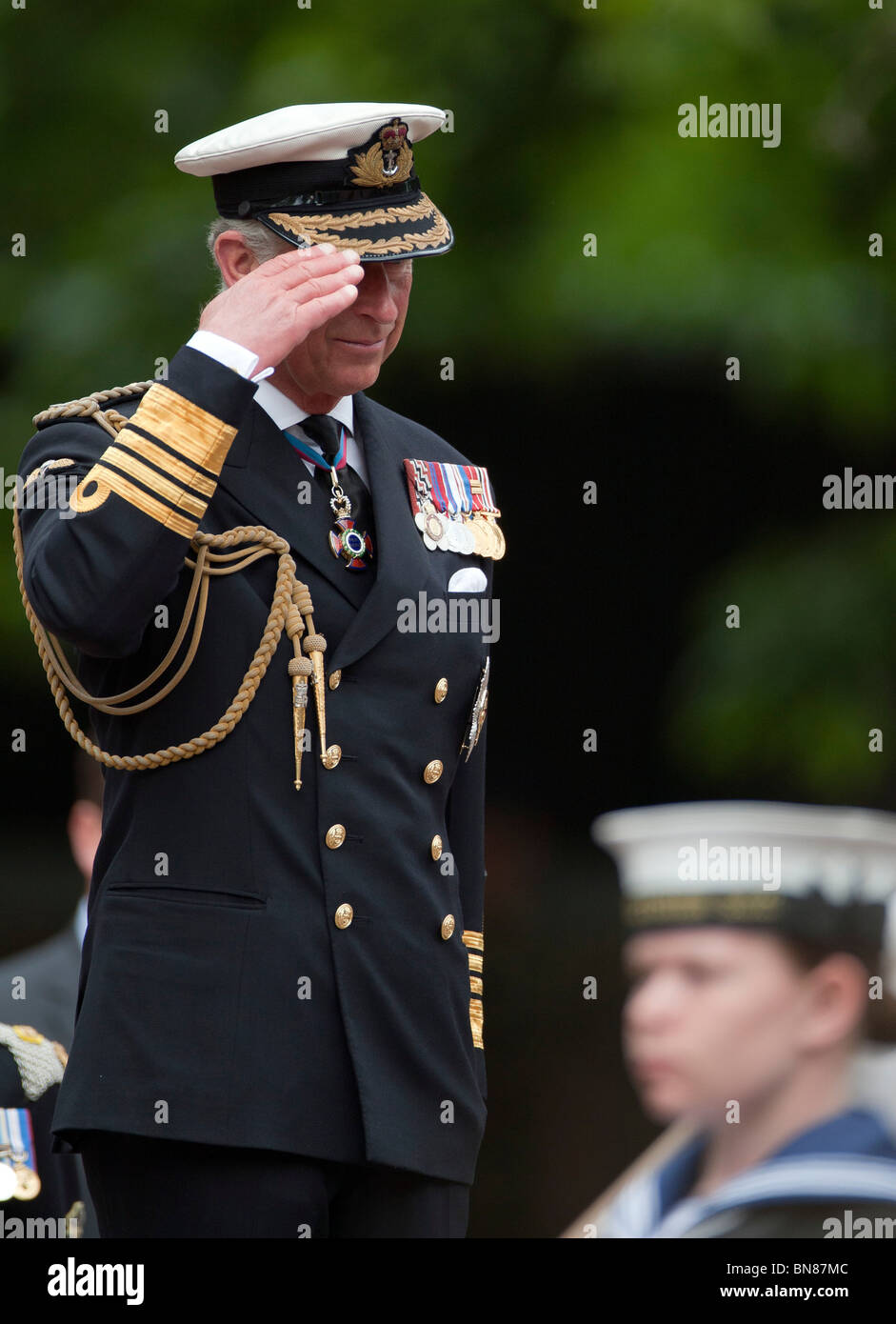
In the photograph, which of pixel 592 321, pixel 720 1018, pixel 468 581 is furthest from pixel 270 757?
pixel 592 321

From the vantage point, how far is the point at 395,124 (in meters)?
2.58

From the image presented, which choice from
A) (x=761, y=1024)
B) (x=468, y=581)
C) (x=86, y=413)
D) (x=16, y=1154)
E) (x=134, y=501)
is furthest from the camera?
(x=761, y=1024)

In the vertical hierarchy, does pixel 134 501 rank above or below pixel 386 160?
below

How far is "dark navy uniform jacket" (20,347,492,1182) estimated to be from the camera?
88.1 inches

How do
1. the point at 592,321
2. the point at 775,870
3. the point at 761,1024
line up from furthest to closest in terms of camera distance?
the point at 592,321 < the point at 775,870 < the point at 761,1024

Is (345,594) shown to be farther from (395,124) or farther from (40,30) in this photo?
(40,30)

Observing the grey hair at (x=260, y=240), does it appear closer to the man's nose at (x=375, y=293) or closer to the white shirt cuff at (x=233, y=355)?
the man's nose at (x=375, y=293)

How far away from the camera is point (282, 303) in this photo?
7.55ft

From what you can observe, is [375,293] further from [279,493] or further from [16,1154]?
[16,1154]

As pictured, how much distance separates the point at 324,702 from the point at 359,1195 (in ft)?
1.85

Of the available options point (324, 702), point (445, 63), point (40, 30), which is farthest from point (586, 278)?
point (324, 702)

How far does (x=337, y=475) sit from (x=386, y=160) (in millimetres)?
392

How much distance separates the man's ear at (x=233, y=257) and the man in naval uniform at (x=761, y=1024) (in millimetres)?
1723
